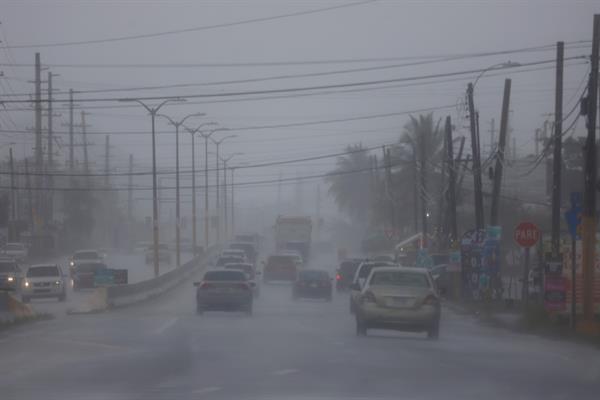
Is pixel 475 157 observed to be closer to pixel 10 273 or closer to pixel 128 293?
pixel 128 293

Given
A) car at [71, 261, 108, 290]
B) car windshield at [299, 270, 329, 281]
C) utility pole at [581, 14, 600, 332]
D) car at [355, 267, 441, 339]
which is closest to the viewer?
car at [355, 267, 441, 339]

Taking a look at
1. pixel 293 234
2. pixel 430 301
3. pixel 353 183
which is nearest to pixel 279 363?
pixel 430 301

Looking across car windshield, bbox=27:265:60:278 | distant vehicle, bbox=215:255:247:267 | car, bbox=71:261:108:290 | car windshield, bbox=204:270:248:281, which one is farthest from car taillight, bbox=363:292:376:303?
distant vehicle, bbox=215:255:247:267

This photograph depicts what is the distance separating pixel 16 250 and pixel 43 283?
36080 millimetres

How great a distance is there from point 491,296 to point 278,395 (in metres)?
32.7

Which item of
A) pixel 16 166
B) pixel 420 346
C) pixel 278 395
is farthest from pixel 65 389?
pixel 16 166

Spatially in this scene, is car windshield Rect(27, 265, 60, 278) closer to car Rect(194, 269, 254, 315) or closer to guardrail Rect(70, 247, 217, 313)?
guardrail Rect(70, 247, 217, 313)

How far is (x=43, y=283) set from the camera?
166ft

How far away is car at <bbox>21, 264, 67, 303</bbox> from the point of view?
50500 mm

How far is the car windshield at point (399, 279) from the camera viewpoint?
27.1 meters

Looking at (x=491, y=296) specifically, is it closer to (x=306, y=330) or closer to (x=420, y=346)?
(x=306, y=330)

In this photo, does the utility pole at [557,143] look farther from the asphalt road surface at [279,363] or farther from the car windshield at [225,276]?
the car windshield at [225,276]

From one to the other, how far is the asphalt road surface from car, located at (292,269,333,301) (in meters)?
19.8

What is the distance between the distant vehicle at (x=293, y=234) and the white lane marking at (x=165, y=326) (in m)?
55.6
